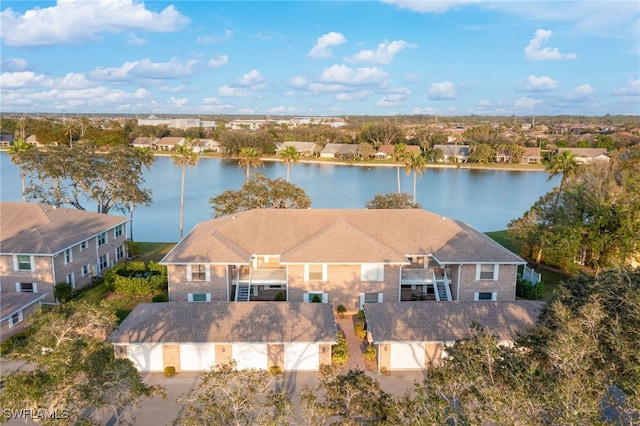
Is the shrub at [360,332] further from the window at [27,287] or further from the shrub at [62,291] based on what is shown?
the window at [27,287]

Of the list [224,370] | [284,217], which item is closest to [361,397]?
[224,370]

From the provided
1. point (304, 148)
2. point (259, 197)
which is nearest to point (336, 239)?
point (259, 197)

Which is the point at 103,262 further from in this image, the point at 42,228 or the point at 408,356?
the point at 408,356

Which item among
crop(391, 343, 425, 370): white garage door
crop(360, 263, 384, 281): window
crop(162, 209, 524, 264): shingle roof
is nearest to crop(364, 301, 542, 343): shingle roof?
crop(391, 343, 425, 370): white garage door

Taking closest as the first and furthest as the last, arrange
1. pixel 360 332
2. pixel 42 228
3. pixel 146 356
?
pixel 146 356, pixel 360 332, pixel 42 228

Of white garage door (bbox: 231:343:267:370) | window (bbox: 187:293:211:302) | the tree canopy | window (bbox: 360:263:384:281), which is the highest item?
the tree canopy

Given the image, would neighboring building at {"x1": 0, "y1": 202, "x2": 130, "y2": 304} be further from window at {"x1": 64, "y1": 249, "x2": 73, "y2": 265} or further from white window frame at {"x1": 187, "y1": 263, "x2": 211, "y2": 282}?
white window frame at {"x1": 187, "y1": 263, "x2": 211, "y2": 282}

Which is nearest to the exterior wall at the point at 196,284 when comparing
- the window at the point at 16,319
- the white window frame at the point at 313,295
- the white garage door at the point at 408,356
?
the white window frame at the point at 313,295
